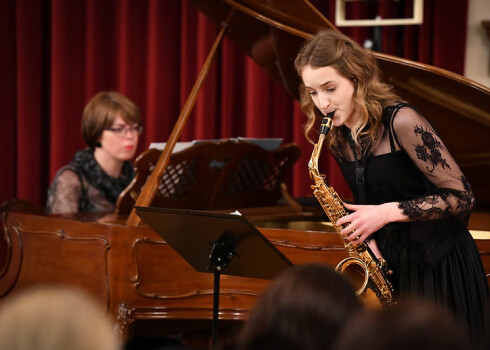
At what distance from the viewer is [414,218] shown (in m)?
2.00

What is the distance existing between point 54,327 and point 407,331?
41cm

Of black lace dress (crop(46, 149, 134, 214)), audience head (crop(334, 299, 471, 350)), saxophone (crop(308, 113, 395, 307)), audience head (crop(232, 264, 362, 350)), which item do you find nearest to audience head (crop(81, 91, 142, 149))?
black lace dress (crop(46, 149, 134, 214))

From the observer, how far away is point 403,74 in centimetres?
243

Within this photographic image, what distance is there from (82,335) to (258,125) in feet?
12.9

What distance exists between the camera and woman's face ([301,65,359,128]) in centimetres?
208

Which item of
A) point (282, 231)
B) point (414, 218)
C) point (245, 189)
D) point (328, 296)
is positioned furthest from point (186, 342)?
point (328, 296)

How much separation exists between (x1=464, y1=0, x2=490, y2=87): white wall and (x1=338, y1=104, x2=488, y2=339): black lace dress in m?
2.67

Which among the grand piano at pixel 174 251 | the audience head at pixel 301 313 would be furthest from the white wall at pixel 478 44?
the audience head at pixel 301 313

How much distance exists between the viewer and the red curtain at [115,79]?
184 inches

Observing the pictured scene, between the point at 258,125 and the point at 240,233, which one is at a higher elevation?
the point at 258,125

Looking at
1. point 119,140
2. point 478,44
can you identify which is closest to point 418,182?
point 119,140

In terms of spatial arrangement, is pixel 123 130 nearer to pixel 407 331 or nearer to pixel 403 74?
pixel 403 74

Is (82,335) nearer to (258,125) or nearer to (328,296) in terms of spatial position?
(328,296)

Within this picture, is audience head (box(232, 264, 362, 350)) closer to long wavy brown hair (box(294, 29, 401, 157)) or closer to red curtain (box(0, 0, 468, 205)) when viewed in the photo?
long wavy brown hair (box(294, 29, 401, 157))
